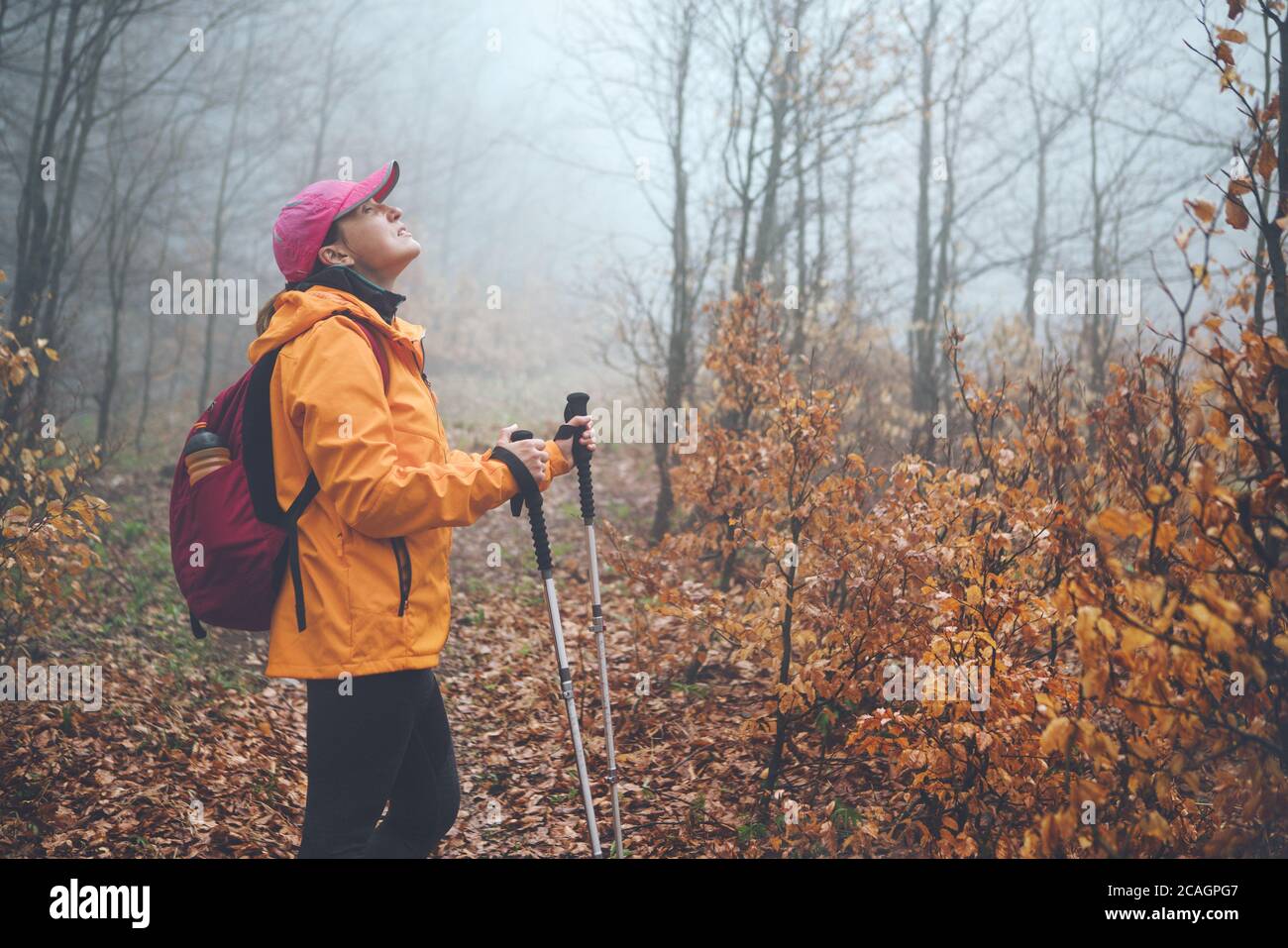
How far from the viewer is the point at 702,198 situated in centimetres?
1084

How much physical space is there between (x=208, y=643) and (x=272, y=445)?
16.3 ft

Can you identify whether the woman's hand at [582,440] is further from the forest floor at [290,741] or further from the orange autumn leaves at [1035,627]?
the forest floor at [290,741]

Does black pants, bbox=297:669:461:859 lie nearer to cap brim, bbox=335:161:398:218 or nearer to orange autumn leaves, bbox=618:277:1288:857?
cap brim, bbox=335:161:398:218

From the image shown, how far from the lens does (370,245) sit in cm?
252

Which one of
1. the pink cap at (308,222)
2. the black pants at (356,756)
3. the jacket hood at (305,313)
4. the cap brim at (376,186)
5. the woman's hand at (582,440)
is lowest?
the black pants at (356,756)

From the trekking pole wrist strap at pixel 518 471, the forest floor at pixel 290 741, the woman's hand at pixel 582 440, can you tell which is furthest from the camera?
the forest floor at pixel 290 741

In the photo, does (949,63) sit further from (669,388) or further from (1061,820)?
(1061,820)

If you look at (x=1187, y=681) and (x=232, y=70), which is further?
(x=232, y=70)

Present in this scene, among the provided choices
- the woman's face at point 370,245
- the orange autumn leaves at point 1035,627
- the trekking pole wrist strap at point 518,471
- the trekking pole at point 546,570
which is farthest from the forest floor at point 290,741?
the woman's face at point 370,245

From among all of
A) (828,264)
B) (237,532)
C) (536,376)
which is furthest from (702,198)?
Answer: (536,376)

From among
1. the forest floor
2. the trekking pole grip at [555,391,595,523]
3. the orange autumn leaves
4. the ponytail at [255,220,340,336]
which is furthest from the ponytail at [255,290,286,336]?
the forest floor

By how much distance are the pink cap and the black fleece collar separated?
0.06 metres

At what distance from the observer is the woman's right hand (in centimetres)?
240

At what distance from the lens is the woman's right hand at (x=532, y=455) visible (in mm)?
2403
